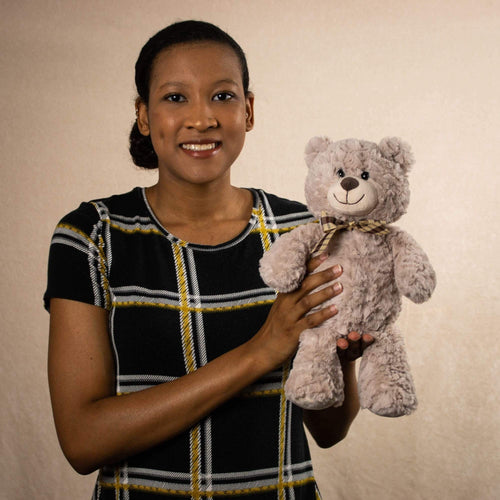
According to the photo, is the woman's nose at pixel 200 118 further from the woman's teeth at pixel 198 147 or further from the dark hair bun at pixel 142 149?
the dark hair bun at pixel 142 149

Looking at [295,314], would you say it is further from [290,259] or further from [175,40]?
[175,40]

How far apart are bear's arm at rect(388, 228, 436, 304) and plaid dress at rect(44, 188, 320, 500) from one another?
1.07ft

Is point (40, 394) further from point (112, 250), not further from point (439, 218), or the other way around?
point (439, 218)

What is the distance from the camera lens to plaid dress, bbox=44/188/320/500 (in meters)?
1.22

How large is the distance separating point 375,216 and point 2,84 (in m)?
1.72

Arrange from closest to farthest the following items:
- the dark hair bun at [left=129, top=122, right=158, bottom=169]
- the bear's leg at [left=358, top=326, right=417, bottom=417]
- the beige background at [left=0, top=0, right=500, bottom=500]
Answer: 1. the bear's leg at [left=358, top=326, right=417, bottom=417]
2. the dark hair bun at [left=129, top=122, right=158, bottom=169]
3. the beige background at [left=0, top=0, right=500, bottom=500]

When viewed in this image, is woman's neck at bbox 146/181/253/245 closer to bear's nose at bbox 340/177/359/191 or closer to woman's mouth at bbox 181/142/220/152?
woman's mouth at bbox 181/142/220/152

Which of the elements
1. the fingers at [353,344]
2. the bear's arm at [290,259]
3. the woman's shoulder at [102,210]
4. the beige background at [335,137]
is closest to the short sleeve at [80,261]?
the woman's shoulder at [102,210]

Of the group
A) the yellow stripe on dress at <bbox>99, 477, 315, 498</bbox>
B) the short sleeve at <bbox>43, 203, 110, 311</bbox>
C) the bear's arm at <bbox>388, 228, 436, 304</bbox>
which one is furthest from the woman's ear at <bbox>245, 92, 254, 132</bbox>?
the yellow stripe on dress at <bbox>99, 477, 315, 498</bbox>

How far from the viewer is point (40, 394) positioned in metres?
2.29

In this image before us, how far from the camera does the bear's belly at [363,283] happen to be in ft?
3.38

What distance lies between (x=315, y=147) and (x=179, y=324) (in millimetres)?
386

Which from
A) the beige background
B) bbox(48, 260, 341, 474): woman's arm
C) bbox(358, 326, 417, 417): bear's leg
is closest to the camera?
bbox(358, 326, 417, 417): bear's leg

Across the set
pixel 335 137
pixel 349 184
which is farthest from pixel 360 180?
Result: pixel 335 137
